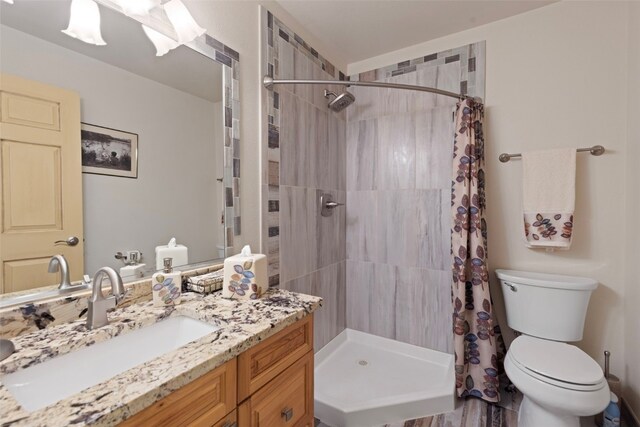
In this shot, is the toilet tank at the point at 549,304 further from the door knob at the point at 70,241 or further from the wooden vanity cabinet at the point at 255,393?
the door knob at the point at 70,241

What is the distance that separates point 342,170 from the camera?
244 centimetres

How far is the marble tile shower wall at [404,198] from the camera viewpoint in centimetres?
209

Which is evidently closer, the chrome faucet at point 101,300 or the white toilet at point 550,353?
the chrome faucet at point 101,300

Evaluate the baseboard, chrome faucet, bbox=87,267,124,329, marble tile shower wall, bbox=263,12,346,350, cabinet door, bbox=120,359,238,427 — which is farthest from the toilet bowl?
chrome faucet, bbox=87,267,124,329

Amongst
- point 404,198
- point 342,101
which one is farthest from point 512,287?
point 342,101

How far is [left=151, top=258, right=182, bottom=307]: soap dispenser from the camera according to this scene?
1.06m

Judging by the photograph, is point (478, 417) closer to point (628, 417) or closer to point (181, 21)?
point (628, 417)

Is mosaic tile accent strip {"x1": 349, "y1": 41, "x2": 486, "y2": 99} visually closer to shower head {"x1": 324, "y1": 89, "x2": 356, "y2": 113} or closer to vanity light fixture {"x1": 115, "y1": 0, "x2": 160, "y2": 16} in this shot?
shower head {"x1": 324, "y1": 89, "x2": 356, "y2": 113}

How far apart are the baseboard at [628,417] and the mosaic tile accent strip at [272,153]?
198cm

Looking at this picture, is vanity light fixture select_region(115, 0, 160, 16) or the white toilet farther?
the white toilet

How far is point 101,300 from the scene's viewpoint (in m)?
0.90

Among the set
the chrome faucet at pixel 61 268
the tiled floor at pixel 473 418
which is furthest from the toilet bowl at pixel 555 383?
the chrome faucet at pixel 61 268

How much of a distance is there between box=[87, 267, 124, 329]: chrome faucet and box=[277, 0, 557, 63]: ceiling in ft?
5.60

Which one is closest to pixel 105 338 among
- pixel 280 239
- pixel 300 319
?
pixel 300 319
